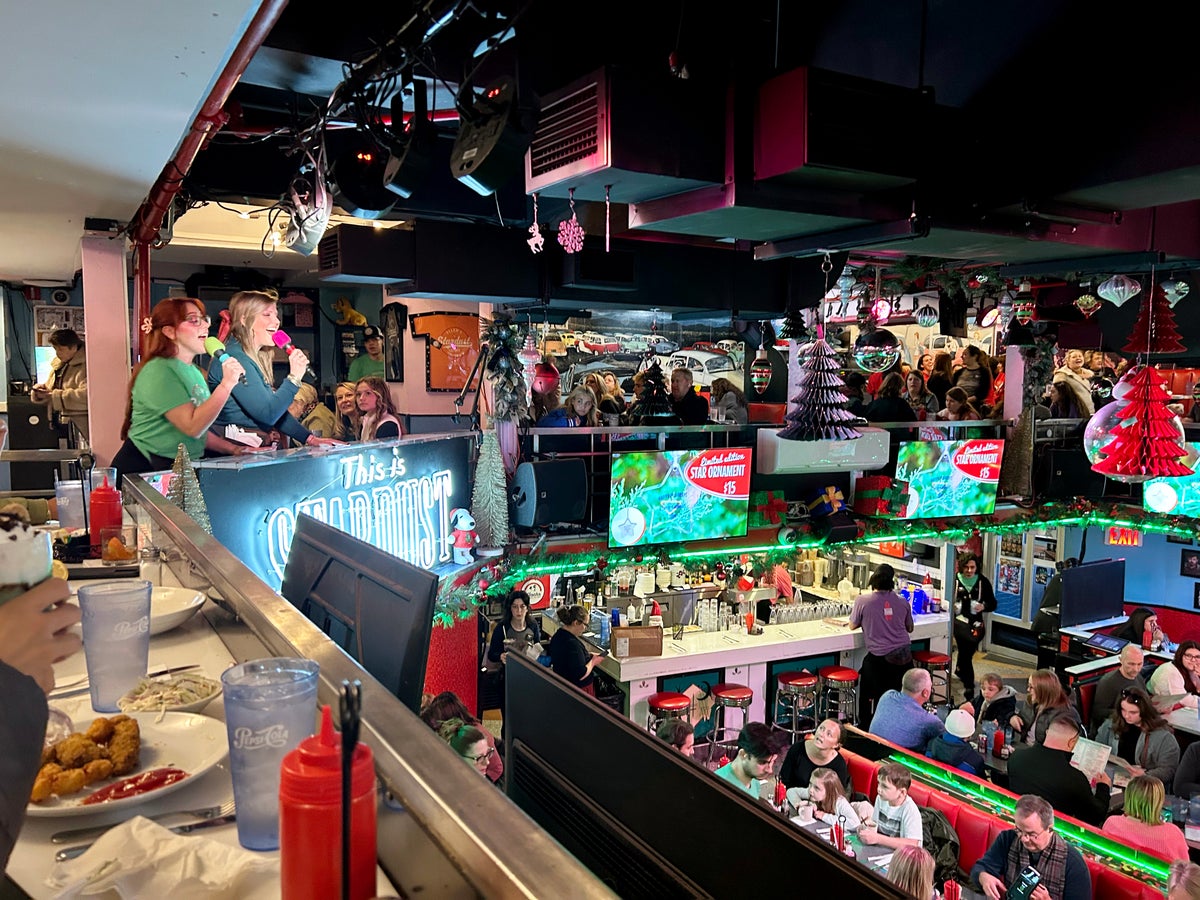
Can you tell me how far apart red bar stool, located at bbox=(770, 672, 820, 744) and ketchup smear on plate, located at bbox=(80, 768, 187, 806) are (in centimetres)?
767

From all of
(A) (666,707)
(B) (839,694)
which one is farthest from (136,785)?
(B) (839,694)

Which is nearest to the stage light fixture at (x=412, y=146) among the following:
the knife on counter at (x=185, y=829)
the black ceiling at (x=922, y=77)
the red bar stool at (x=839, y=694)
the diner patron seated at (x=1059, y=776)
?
the black ceiling at (x=922, y=77)

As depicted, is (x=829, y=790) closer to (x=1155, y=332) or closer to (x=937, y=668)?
(x=1155, y=332)

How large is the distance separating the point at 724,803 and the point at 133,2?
229cm

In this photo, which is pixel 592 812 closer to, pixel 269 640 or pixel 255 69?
pixel 269 640

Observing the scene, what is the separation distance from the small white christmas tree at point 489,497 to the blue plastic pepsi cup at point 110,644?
4902 millimetres

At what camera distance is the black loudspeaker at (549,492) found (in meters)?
6.61

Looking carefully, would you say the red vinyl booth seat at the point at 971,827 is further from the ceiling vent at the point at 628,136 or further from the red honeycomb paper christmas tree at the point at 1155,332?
the ceiling vent at the point at 628,136

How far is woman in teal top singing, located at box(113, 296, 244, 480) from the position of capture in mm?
3252

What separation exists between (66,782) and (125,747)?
0.09 metres

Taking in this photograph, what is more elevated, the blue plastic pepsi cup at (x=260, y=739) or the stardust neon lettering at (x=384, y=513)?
the blue plastic pepsi cup at (x=260, y=739)

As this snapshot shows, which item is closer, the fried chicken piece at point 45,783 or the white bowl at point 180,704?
the fried chicken piece at point 45,783

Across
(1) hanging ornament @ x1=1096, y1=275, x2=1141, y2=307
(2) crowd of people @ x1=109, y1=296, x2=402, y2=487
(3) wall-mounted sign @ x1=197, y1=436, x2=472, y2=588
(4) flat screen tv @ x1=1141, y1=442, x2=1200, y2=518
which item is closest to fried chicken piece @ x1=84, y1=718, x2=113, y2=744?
(3) wall-mounted sign @ x1=197, y1=436, x2=472, y2=588

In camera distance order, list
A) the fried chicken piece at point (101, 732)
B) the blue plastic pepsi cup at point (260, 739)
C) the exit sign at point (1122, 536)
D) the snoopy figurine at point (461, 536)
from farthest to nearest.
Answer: the exit sign at point (1122, 536)
the snoopy figurine at point (461, 536)
the fried chicken piece at point (101, 732)
the blue plastic pepsi cup at point (260, 739)
